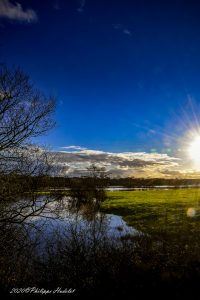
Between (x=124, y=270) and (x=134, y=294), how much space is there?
2586mm

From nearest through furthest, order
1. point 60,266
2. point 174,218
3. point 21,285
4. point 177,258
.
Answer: point 21,285, point 60,266, point 177,258, point 174,218

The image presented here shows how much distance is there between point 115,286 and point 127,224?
20.4 metres

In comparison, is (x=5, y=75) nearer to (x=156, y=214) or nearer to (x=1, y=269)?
(x=1, y=269)

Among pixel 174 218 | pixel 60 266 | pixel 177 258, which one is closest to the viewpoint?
pixel 60 266

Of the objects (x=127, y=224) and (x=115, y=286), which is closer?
(x=115, y=286)

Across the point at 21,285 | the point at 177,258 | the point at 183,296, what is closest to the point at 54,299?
the point at 21,285

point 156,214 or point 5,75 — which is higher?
point 5,75

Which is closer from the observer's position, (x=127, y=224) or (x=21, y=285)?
(x=21, y=285)

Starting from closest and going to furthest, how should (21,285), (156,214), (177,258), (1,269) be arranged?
(21,285) < (1,269) < (177,258) < (156,214)

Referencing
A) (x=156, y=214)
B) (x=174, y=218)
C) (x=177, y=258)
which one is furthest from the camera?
(x=156, y=214)

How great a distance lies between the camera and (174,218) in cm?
3250

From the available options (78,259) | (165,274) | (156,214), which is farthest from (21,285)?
(156,214)

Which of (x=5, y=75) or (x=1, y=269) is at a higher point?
(x=5, y=75)

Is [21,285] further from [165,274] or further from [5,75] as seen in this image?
[5,75]
